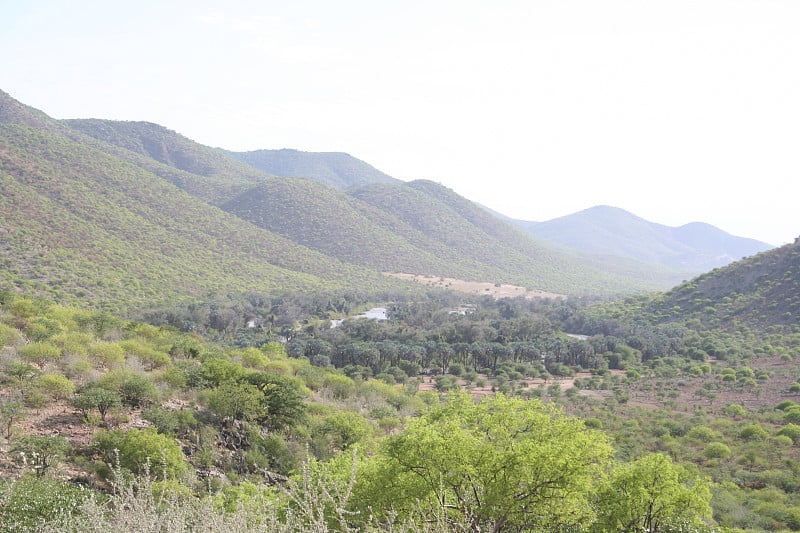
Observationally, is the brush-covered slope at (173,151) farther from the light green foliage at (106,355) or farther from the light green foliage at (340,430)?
the light green foliage at (340,430)

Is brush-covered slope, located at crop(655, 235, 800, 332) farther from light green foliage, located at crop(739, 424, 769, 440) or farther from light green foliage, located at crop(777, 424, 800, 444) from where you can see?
light green foliage, located at crop(739, 424, 769, 440)

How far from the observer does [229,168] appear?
13262 cm

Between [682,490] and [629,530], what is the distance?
4.99 ft

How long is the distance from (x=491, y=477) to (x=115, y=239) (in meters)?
60.1

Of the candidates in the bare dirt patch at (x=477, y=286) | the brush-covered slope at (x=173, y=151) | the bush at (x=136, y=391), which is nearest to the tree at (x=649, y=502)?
the bush at (x=136, y=391)

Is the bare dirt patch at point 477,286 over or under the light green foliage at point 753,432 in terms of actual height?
over

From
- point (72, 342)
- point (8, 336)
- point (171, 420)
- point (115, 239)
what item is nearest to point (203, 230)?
point (115, 239)

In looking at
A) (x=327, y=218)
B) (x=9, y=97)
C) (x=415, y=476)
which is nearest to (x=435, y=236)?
(x=327, y=218)

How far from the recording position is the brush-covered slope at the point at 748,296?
163 feet

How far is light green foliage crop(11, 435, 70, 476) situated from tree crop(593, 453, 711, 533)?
11893mm

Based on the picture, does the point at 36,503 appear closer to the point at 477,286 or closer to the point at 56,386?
the point at 56,386

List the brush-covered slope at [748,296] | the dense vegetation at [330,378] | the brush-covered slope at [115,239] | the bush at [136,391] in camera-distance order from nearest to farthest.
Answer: the dense vegetation at [330,378] < the bush at [136,391] < the brush-covered slope at [115,239] < the brush-covered slope at [748,296]

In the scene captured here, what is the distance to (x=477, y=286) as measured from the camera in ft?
313

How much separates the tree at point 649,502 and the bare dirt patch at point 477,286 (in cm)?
7903
